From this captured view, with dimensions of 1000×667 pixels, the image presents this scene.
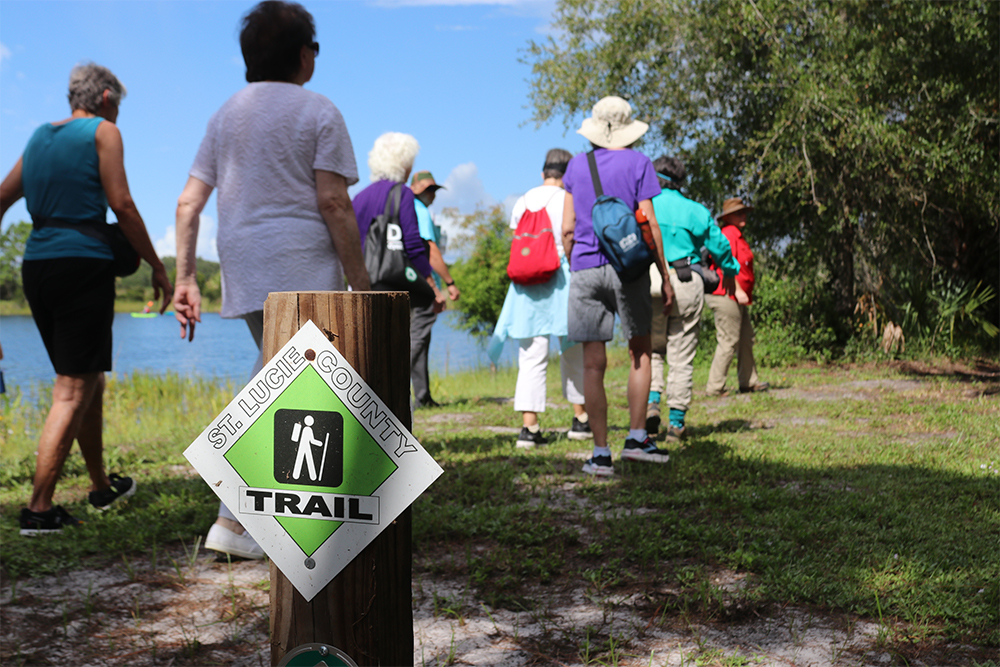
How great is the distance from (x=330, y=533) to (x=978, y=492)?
13.3 ft

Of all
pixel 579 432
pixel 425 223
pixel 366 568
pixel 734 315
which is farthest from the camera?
pixel 734 315

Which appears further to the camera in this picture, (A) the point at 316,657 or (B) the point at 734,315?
(B) the point at 734,315

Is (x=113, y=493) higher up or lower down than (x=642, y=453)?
lower down

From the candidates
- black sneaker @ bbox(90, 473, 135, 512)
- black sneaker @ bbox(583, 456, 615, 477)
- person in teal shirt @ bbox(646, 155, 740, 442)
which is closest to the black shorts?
black sneaker @ bbox(90, 473, 135, 512)

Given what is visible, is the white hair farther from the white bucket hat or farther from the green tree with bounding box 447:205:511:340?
the green tree with bounding box 447:205:511:340

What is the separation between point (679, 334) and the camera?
6.22 metres

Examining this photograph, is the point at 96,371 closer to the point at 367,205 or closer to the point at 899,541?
the point at 367,205

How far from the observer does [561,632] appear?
272 cm

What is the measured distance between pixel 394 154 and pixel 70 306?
2.61 metres

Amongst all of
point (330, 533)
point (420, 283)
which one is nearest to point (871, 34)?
point (420, 283)

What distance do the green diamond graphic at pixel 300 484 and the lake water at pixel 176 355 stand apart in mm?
2373

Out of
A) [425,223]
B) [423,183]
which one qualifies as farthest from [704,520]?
[423,183]

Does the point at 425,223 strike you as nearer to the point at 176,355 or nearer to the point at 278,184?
the point at 278,184

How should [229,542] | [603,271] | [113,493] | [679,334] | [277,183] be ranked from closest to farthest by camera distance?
1. [277,183]
2. [229,542]
3. [113,493]
4. [603,271]
5. [679,334]
